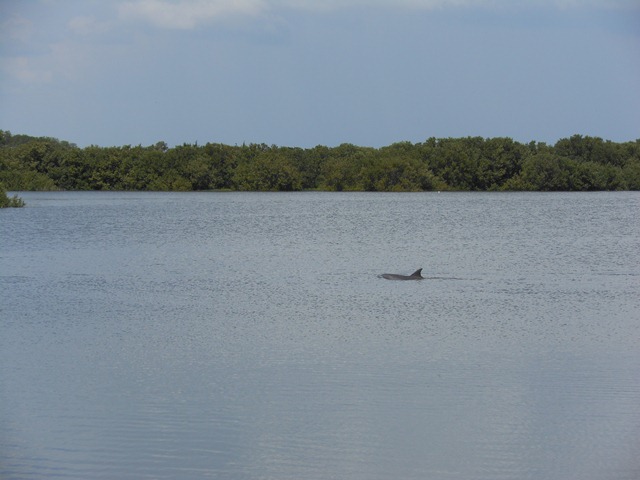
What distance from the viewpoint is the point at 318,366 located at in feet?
39.7

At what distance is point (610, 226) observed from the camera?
130 ft

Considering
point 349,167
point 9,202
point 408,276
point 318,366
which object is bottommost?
point 318,366

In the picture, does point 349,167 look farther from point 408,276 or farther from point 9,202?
point 408,276

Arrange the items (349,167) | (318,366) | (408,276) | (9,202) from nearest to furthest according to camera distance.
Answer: (318,366) < (408,276) < (9,202) < (349,167)

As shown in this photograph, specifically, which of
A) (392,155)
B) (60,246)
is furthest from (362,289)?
(392,155)

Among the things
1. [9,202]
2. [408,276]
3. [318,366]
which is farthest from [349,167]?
[318,366]

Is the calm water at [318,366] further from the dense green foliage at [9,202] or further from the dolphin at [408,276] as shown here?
the dense green foliage at [9,202]

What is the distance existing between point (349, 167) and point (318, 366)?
3034 inches

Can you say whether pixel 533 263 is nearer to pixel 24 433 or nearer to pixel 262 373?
pixel 262 373

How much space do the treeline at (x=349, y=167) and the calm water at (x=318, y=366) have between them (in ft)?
198

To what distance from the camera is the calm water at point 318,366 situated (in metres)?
8.67

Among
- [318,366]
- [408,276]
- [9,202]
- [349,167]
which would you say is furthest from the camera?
[349,167]

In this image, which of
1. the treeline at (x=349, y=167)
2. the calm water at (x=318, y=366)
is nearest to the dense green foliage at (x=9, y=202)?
the calm water at (x=318, y=366)

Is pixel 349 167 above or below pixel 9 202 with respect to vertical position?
above
